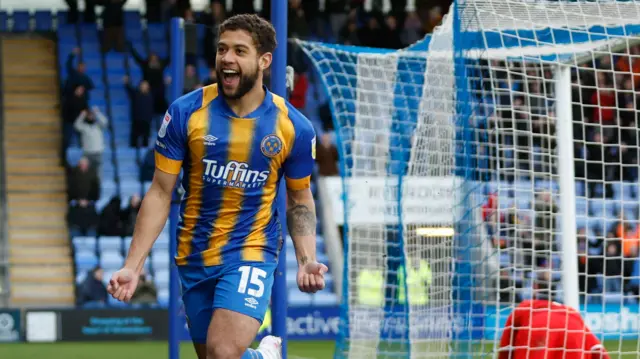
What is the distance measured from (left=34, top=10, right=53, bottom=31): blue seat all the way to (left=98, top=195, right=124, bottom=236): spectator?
5.75 meters

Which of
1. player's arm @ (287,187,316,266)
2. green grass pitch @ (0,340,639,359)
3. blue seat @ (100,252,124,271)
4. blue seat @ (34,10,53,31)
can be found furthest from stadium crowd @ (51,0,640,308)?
player's arm @ (287,187,316,266)

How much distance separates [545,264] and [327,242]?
13.4 ft

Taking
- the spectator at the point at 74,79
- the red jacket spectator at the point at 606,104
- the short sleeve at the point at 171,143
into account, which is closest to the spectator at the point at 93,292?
the spectator at the point at 74,79

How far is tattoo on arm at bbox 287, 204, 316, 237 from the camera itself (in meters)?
5.85

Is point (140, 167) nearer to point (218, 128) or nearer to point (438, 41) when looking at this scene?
point (438, 41)

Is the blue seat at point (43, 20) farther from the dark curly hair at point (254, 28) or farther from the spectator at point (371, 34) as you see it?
the dark curly hair at point (254, 28)

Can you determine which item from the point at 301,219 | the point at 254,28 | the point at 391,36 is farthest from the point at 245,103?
the point at 391,36

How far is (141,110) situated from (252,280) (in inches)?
618

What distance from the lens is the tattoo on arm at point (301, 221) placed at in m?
5.85

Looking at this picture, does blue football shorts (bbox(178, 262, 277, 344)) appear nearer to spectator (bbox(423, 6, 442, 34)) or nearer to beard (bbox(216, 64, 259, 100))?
beard (bbox(216, 64, 259, 100))

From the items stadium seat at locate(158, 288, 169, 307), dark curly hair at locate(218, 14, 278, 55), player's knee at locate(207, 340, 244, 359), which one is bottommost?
stadium seat at locate(158, 288, 169, 307)

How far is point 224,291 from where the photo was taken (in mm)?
5512

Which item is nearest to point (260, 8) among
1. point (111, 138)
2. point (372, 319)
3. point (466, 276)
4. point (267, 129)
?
point (111, 138)

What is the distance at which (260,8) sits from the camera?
76.4 ft
